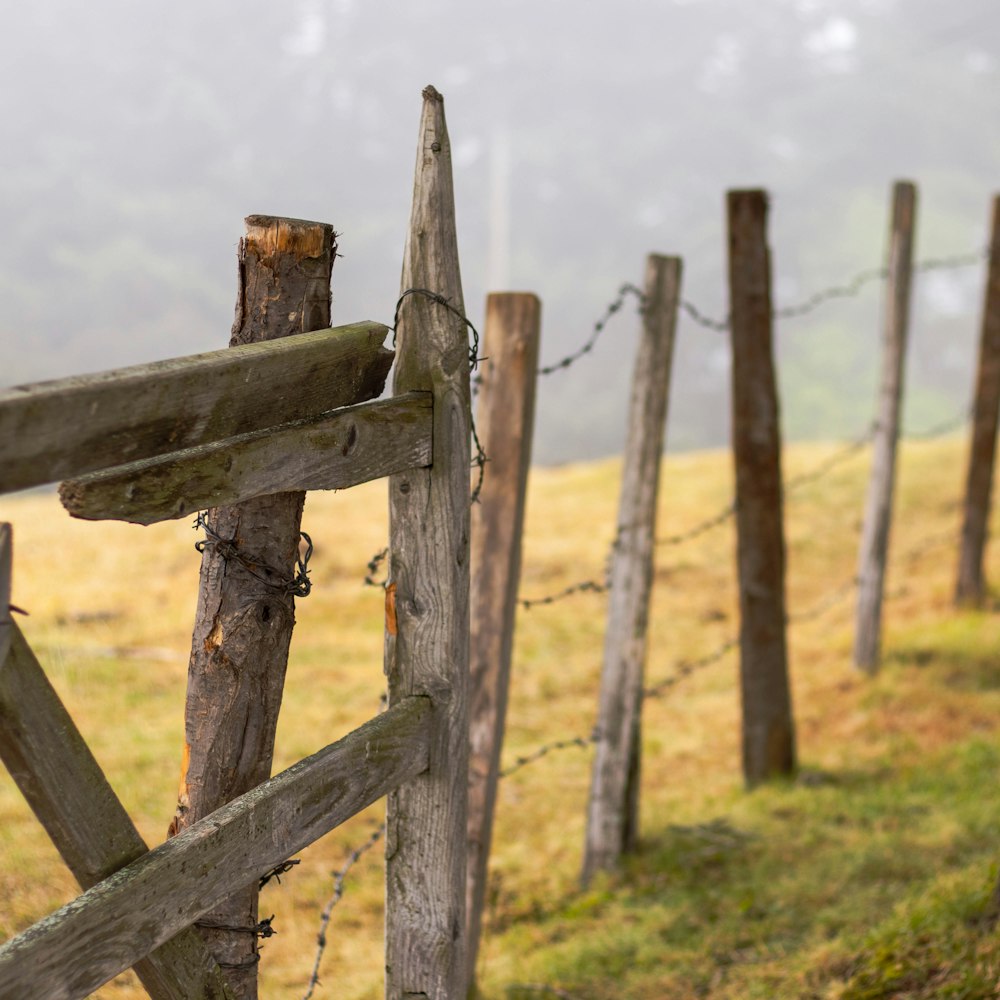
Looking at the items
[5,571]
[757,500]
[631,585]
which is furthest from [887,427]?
[5,571]

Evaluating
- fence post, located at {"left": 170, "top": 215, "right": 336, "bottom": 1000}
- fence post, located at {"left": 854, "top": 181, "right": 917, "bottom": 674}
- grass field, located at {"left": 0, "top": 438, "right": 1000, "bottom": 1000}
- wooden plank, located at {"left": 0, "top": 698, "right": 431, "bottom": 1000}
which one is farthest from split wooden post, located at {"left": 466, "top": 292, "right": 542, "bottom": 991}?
fence post, located at {"left": 854, "top": 181, "right": 917, "bottom": 674}

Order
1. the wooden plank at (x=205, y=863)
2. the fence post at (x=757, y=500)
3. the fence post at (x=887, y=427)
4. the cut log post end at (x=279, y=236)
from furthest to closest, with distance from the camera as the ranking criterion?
the fence post at (x=887, y=427) < the fence post at (x=757, y=500) < the cut log post end at (x=279, y=236) < the wooden plank at (x=205, y=863)

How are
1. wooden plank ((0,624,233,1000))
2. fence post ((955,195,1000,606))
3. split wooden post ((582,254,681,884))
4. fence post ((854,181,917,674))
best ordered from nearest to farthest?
wooden plank ((0,624,233,1000)) → split wooden post ((582,254,681,884)) → fence post ((854,181,917,674)) → fence post ((955,195,1000,606))

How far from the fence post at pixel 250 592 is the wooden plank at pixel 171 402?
198mm

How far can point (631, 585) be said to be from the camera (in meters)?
5.66

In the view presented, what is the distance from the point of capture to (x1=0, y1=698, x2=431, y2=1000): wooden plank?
192 cm

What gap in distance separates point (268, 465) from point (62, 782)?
2.53ft

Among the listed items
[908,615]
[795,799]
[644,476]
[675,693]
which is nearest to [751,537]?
[644,476]

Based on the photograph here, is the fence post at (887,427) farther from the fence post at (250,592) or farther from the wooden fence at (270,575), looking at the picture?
the fence post at (250,592)

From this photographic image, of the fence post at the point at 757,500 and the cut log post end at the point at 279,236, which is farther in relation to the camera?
the fence post at the point at 757,500

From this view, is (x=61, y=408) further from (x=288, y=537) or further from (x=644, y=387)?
(x=644, y=387)

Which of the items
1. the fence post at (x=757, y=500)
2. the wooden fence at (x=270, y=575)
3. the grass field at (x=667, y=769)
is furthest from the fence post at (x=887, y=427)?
the wooden fence at (x=270, y=575)

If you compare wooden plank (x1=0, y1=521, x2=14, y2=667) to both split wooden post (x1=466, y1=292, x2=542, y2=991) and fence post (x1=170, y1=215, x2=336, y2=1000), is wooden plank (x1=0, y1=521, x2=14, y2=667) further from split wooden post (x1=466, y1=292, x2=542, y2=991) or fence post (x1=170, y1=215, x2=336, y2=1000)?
split wooden post (x1=466, y1=292, x2=542, y2=991)

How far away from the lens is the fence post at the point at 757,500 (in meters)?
6.18
